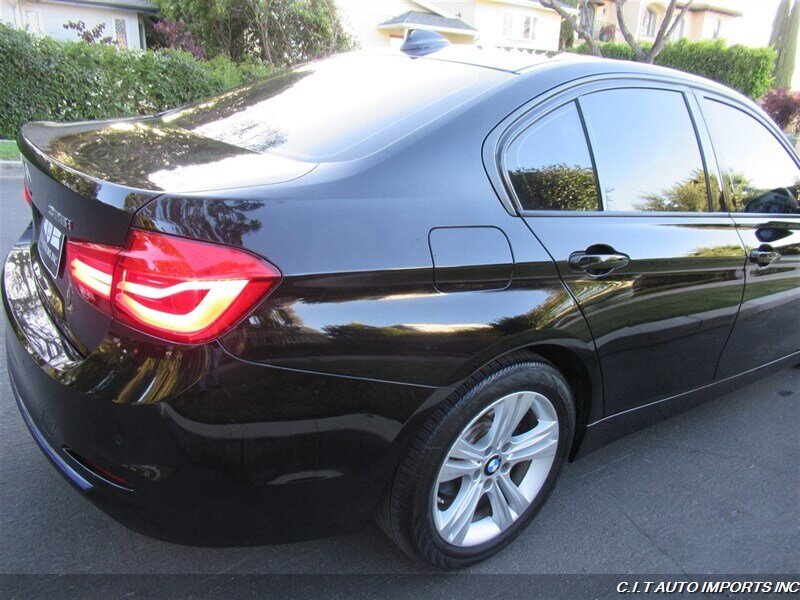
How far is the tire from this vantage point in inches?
69.6

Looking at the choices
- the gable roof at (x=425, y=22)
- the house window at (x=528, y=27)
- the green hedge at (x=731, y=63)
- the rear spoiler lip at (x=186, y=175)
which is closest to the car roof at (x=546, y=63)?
the rear spoiler lip at (x=186, y=175)

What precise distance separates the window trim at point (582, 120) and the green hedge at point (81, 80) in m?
11.7

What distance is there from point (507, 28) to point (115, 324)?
120 feet

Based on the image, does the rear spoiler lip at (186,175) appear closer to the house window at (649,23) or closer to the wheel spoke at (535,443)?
the wheel spoke at (535,443)

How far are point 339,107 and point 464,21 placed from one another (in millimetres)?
34135

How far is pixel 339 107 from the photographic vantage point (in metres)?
2.12

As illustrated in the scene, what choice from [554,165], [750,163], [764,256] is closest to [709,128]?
[750,163]

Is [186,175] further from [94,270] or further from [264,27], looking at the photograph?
[264,27]

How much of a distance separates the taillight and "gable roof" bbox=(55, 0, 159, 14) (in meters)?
25.1

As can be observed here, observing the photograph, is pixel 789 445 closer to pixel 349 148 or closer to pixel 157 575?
pixel 349 148

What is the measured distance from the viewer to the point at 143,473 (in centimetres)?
150

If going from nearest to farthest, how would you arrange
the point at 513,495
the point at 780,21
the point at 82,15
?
the point at 513,495
the point at 82,15
the point at 780,21

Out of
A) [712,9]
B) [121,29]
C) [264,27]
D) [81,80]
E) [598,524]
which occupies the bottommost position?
[598,524]

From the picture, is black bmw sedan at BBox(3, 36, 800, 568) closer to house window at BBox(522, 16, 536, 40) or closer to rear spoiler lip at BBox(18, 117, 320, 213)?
rear spoiler lip at BBox(18, 117, 320, 213)
